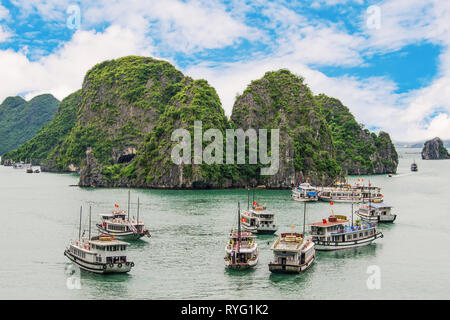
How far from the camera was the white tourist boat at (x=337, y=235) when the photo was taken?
56.9 meters

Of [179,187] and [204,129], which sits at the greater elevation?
[204,129]

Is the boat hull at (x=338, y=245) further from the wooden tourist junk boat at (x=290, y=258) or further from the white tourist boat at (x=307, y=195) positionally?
the white tourist boat at (x=307, y=195)

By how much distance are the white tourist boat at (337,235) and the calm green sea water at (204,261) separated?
1232 mm

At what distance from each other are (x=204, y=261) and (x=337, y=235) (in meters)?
18.4

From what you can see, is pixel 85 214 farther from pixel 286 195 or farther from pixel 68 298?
pixel 286 195

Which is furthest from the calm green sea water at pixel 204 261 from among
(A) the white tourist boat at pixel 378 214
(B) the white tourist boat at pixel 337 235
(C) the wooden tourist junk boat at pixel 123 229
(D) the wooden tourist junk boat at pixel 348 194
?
(D) the wooden tourist junk boat at pixel 348 194

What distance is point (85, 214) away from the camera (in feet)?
280

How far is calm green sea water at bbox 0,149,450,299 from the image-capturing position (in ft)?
134

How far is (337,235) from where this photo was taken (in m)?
57.5

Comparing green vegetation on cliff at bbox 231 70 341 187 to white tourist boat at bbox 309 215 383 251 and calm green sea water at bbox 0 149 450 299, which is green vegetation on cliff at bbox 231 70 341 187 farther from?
white tourist boat at bbox 309 215 383 251

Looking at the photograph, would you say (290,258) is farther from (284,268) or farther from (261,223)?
(261,223)

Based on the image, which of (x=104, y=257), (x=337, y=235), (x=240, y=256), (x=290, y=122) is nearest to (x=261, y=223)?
(x=337, y=235)
